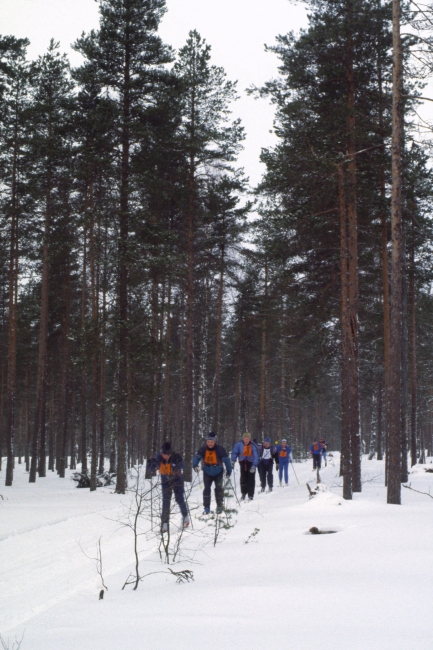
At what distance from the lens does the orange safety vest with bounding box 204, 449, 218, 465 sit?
11586 millimetres

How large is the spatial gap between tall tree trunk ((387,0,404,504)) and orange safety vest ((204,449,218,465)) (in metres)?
3.69

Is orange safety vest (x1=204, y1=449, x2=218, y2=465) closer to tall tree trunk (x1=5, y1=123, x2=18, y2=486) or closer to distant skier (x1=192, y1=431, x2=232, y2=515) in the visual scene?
distant skier (x1=192, y1=431, x2=232, y2=515)

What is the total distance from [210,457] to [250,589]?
21.9 feet

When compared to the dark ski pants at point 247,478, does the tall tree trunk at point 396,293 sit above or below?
above

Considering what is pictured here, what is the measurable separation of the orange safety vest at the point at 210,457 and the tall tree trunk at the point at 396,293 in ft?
12.1

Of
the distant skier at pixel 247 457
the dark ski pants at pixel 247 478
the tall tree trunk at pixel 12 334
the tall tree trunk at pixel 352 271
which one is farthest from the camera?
the tall tree trunk at pixel 12 334

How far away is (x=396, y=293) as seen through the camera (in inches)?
431

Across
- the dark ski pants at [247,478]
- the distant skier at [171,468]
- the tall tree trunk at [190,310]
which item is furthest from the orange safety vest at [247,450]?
the tall tree trunk at [190,310]

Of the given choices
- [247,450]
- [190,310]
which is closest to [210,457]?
[247,450]

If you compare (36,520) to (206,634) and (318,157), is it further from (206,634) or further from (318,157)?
(318,157)

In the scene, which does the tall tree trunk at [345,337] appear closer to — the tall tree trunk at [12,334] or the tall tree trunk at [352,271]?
the tall tree trunk at [352,271]

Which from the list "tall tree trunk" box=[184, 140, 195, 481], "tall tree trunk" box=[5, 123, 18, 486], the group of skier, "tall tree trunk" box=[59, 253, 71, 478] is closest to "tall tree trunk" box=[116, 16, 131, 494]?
"tall tree trunk" box=[184, 140, 195, 481]

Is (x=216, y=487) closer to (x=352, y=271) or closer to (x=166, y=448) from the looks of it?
(x=166, y=448)

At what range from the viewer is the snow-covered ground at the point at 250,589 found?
3.84 meters
